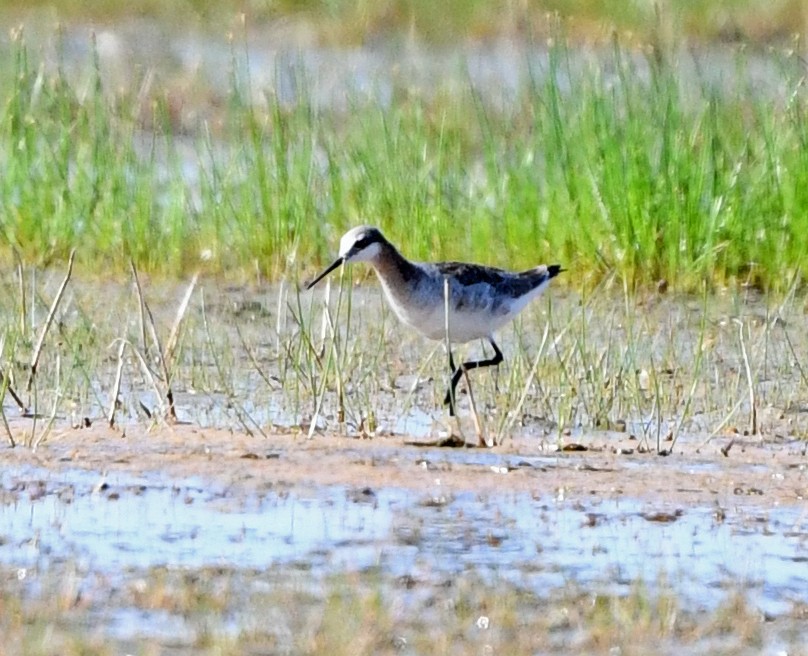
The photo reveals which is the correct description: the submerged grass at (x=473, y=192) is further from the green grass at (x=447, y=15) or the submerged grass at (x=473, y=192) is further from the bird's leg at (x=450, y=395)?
the green grass at (x=447, y=15)

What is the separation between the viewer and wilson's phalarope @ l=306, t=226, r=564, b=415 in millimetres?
8266

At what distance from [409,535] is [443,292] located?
252cm

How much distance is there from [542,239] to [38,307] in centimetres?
253

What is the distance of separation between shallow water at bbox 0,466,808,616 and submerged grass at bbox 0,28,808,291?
377 cm

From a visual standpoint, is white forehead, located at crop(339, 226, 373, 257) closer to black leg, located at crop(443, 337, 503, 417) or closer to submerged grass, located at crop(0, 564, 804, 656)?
black leg, located at crop(443, 337, 503, 417)

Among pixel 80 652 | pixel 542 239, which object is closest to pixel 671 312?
pixel 542 239

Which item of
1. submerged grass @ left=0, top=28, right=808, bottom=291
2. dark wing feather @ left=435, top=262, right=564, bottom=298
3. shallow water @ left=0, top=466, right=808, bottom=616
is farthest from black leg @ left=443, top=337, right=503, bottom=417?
submerged grass @ left=0, top=28, right=808, bottom=291

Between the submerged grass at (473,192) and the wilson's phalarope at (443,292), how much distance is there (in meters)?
1.52

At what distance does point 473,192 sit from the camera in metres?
10.9

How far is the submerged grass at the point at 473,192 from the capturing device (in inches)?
401

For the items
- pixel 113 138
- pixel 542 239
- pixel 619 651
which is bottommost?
pixel 619 651

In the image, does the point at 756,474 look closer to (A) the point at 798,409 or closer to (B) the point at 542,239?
(A) the point at 798,409

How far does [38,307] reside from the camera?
9.71m

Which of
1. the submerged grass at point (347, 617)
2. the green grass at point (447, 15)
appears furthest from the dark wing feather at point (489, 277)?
the green grass at point (447, 15)
